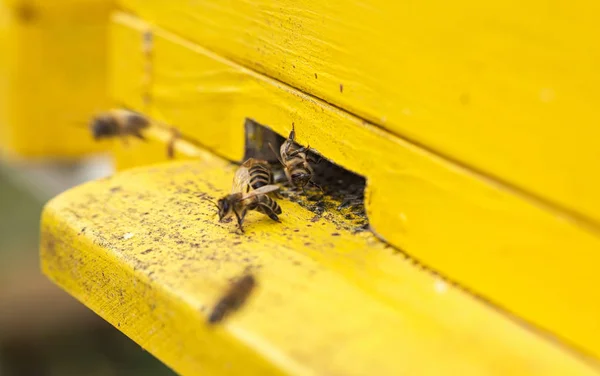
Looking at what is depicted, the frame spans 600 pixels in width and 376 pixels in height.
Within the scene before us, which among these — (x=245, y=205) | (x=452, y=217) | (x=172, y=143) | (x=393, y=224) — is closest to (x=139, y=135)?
(x=172, y=143)

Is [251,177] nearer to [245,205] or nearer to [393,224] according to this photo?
[245,205]

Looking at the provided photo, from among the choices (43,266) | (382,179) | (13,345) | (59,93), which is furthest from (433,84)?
(13,345)

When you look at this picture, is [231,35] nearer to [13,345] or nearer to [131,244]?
[131,244]

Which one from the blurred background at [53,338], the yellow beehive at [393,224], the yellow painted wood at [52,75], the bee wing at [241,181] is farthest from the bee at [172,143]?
the blurred background at [53,338]

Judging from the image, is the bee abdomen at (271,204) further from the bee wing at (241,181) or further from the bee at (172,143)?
the bee at (172,143)

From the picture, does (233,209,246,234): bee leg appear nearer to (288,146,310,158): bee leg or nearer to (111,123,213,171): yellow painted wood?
(288,146,310,158): bee leg

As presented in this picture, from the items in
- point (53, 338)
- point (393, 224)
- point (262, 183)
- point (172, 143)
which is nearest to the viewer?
point (393, 224)
